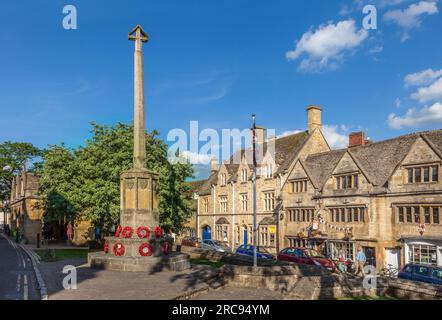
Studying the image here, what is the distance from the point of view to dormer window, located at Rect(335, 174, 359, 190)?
3834 cm

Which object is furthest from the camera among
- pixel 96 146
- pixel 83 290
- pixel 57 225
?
pixel 57 225

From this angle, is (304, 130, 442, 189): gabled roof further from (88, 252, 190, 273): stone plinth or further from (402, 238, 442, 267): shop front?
(88, 252, 190, 273): stone plinth

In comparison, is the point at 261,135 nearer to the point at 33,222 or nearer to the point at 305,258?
the point at 305,258

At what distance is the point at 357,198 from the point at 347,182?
6.62 ft

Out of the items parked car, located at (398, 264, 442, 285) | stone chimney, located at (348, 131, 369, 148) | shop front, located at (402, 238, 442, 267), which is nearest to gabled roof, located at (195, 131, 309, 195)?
stone chimney, located at (348, 131, 369, 148)

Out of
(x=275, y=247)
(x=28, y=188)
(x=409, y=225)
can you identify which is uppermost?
(x=28, y=188)

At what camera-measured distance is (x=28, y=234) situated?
49.0 metres

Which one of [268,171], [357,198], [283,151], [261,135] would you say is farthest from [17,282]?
[261,135]

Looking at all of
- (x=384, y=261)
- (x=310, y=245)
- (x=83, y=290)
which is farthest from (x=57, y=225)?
(x=83, y=290)

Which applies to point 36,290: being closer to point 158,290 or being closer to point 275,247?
point 158,290

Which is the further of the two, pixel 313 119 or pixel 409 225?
pixel 313 119

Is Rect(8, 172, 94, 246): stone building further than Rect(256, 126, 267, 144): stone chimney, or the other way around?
Rect(256, 126, 267, 144): stone chimney

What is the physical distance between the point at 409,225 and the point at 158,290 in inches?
993
